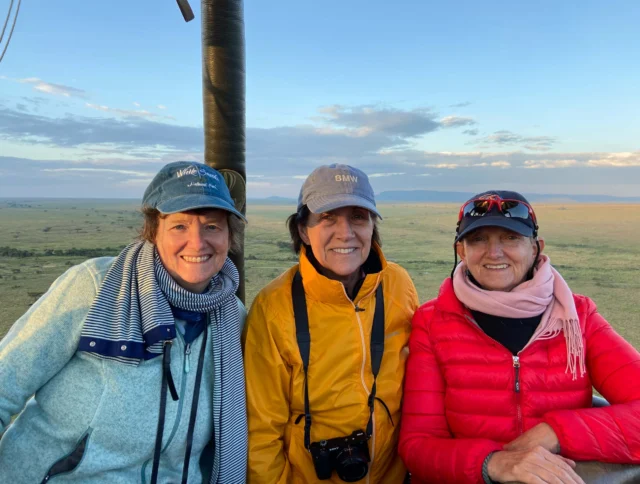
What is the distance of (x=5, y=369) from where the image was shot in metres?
1.67

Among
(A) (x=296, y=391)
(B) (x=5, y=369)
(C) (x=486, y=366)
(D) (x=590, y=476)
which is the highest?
(B) (x=5, y=369)

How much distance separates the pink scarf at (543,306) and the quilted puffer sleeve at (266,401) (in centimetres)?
103

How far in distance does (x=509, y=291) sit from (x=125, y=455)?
1979mm

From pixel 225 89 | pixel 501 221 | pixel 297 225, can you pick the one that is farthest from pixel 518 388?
pixel 225 89

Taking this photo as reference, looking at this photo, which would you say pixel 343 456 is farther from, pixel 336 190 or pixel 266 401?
pixel 336 190

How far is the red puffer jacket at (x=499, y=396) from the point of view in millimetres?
1889

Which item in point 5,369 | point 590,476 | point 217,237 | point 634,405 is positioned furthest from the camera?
point 217,237

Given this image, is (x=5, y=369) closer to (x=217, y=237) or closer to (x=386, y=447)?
(x=217, y=237)

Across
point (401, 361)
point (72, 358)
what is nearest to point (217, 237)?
point (72, 358)

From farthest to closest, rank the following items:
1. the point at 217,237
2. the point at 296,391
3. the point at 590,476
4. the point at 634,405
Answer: the point at 296,391
the point at 217,237
the point at 634,405
the point at 590,476

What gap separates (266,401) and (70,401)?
887mm

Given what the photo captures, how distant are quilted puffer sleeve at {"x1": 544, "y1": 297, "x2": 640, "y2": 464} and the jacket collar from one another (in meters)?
1.02

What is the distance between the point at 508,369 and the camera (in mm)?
2092

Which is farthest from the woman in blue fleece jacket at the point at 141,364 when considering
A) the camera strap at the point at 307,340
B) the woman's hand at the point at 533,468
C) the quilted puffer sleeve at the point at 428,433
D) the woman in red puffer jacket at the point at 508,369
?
the woman's hand at the point at 533,468
